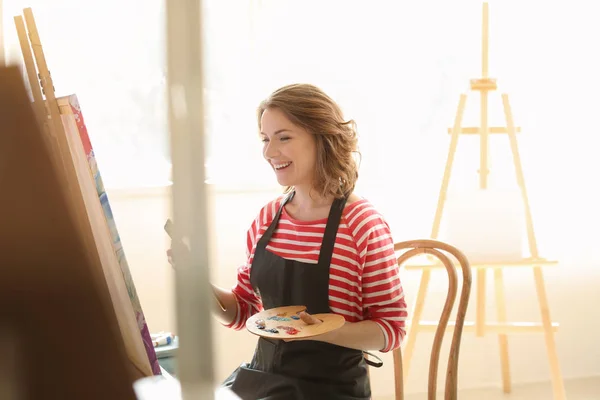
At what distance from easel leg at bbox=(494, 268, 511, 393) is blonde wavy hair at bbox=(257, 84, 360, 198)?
1.40 meters

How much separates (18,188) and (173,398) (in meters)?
0.17

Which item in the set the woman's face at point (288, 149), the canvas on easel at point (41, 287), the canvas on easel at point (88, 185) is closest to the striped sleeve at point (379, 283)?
the woman's face at point (288, 149)

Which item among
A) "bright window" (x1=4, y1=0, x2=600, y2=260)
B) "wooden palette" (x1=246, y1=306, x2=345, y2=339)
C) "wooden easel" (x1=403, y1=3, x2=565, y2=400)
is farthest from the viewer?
"bright window" (x1=4, y1=0, x2=600, y2=260)

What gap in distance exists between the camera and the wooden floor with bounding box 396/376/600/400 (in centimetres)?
306

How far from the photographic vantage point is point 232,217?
111 inches

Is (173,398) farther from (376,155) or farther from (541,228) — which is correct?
(541,228)

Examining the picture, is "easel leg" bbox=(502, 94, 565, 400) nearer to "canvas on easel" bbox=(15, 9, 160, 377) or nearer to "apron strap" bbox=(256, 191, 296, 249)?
"apron strap" bbox=(256, 191, 296, 249)

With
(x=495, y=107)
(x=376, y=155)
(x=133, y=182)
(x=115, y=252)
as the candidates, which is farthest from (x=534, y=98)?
(x=115, y=252)

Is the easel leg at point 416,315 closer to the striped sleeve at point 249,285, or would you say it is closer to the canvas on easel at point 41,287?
the striped sleeve at point 249,285

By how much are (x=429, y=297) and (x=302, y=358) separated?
5.52ft

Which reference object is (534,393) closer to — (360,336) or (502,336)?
(502,336)

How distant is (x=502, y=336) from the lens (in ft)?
9.73

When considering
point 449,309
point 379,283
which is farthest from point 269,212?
point 449,309

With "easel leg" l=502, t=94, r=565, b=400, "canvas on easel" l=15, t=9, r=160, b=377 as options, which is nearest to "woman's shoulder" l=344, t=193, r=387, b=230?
"canvas on easel" l=15, t=9, r=160, b=377
